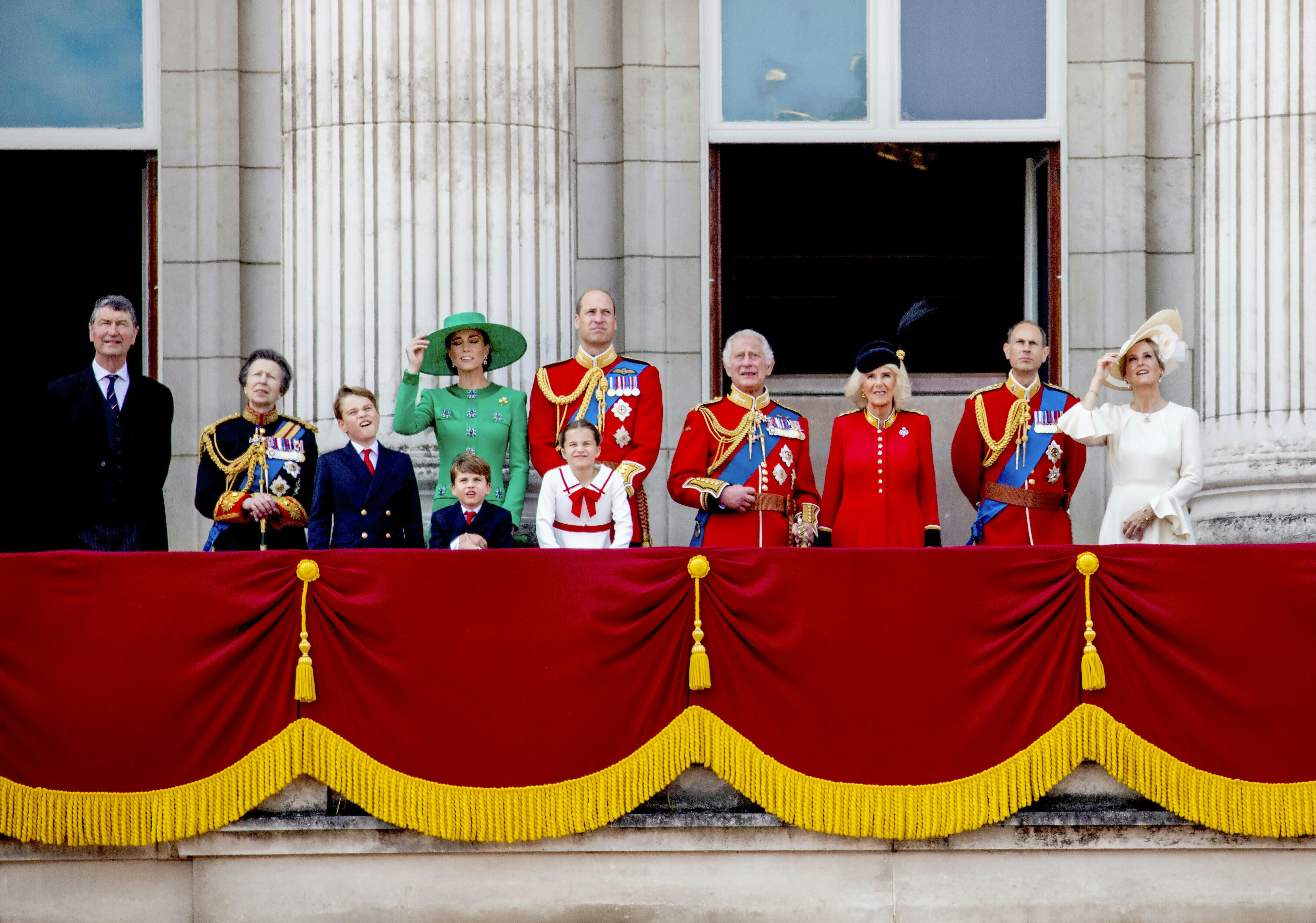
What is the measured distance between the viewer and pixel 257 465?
26.9 ft

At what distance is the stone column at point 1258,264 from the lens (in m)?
9.39

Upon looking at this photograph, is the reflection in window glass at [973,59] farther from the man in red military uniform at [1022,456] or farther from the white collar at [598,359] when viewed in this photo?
the white collar at [598,359]

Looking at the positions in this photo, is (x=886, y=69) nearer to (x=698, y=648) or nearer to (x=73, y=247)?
(x=698, y=648)

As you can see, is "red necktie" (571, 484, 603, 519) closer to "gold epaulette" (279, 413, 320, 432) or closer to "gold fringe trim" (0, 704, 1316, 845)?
"gold fringe trim" (0, 704, 1316, 845)

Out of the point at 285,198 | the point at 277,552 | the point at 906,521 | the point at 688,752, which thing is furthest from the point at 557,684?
the point at 285,198

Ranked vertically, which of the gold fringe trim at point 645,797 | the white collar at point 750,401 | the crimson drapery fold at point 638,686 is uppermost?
the white collar at point 750,401

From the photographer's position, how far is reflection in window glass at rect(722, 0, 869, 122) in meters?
10.7

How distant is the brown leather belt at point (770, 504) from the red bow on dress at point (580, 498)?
3.04ft

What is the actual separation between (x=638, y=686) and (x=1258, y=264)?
4.68 metres

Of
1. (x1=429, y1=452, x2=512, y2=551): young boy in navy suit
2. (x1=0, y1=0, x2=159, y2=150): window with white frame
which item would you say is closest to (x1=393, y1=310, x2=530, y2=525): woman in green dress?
(x1=429, y1=452, x2=512, y2=551): young boy in navy suit

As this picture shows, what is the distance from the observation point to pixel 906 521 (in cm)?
857

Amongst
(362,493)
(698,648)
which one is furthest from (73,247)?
(698,648)

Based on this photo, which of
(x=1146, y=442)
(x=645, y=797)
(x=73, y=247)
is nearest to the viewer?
(x=645, y=797)

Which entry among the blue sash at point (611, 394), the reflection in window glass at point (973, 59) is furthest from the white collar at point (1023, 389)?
the reflection in window glass at point (973, 59)
